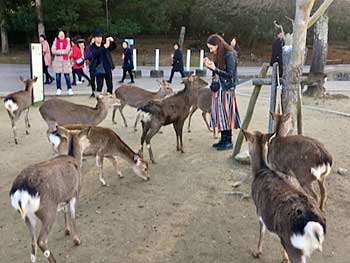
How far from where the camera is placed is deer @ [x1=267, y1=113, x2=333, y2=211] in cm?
420

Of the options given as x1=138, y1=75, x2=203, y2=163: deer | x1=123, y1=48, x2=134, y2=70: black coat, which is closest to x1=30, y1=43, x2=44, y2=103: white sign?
x1=123, y1=48, x2=134, y2=70: black coat

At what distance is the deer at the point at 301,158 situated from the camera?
4.20 meters

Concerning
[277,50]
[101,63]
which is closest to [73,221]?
[101,63]

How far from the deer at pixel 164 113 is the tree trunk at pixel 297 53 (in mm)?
1594

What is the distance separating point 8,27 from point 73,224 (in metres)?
25.3

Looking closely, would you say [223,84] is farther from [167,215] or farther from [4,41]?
[4,41]

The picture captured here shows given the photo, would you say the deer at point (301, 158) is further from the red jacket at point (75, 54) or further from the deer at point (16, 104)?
the red jacket at point (75, 54)

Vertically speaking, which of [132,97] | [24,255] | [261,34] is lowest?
[24,255]

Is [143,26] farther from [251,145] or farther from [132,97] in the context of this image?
[251,145]

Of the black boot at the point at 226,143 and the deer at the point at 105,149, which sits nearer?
the deer at the point at 105,149

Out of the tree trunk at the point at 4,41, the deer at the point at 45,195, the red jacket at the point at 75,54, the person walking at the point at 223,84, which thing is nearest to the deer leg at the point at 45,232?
the deer at the point at 45,195

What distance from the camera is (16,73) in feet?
57.0

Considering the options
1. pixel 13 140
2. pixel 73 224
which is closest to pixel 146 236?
pixel 73 224

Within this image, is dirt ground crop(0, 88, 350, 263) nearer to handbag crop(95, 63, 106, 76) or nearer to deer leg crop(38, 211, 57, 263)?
deer leg crop(38, 211, 57, 263)
